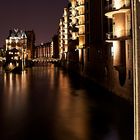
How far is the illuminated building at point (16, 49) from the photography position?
110 meters

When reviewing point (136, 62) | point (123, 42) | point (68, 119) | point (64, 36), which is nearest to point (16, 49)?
point (64, 36)

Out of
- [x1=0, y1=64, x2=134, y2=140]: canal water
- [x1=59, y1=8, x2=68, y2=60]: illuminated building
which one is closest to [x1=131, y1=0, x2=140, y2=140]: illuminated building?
[x1=0, y1=64, x2=134, y2=140]: canal water

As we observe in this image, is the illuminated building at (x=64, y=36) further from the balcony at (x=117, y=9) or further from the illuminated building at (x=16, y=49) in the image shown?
the balcony at (x=117, y=9)

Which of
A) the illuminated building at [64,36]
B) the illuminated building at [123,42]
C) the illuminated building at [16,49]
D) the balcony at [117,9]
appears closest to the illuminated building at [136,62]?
the illuminated building at [123,42]

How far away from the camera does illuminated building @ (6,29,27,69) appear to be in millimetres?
110275

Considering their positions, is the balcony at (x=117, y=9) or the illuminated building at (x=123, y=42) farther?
the illuminated building at (x=123, y=42)

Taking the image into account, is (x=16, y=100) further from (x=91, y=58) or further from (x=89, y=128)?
(x=91, y=58)

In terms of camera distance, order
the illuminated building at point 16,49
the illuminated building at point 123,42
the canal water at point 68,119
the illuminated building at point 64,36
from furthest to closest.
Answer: the illuminated building at point 64,36
the illuminated building at point 16,49
the illuminated building at point 123,42
the canal water at point 68,119

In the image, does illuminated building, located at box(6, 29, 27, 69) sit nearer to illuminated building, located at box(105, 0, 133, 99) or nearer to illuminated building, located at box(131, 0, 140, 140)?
illuminated building, located at box(105, 0, 133, 99)

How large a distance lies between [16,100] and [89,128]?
16.6 metres

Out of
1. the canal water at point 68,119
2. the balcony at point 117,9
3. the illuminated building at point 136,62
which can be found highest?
the balcony at point 117,9

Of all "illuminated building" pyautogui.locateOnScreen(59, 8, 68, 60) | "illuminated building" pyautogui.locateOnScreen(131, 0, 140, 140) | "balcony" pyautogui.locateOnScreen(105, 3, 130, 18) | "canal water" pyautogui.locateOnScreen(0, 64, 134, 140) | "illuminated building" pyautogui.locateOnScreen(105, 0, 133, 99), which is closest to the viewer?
"illuminated building" pyautogui.locateOnScreen(131, 0, 140, 140)

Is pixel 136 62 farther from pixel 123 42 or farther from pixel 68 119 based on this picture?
pixel 123 42

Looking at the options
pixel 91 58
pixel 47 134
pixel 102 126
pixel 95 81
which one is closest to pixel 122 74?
pixel 102 126
